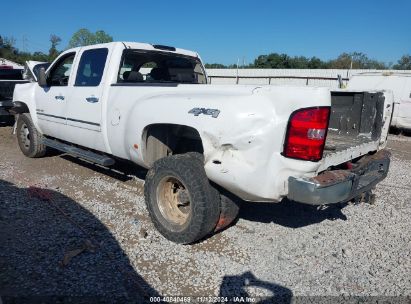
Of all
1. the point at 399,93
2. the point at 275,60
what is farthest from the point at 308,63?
the point at 399,93

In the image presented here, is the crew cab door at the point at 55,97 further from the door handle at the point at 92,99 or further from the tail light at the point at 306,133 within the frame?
the tail light at the point at 306,133

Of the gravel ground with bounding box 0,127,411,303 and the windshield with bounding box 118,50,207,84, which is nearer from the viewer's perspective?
the gravel ground with bounding box 0,127,411,303

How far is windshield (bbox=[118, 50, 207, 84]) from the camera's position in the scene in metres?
4.92

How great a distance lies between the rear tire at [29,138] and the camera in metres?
6.73

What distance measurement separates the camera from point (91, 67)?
512 centimetres

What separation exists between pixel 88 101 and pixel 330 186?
3.31 metres

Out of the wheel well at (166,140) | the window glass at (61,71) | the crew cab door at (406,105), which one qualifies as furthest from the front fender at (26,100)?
the crew cab door at (406,105)

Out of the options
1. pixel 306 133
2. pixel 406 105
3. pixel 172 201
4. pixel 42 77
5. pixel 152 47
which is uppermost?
pixel 152 47

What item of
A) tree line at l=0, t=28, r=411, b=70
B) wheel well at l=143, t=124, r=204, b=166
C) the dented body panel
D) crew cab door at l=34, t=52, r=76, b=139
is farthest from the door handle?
tree line at l=0, t=28, r=411, b=70

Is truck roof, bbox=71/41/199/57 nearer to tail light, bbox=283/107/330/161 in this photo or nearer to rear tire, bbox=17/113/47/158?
rear tire, bbox=17/113/47/158

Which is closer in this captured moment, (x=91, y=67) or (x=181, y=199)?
(x=181, y=199)

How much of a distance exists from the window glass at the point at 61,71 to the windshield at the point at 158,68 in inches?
45.0

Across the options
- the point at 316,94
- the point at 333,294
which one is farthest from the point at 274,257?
the point at 316,94

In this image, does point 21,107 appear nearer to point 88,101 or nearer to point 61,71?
point 61,71
